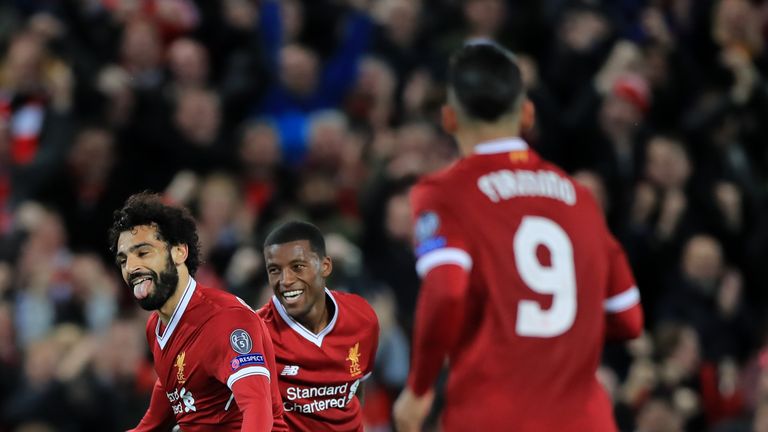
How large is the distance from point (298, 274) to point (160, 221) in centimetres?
63

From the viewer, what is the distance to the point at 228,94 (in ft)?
37.2

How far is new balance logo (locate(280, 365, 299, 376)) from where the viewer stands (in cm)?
590

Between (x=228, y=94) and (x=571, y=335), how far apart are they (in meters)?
7.38

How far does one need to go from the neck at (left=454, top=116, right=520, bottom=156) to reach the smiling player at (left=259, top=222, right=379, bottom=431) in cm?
164

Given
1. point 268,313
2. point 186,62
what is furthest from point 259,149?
point 268,313

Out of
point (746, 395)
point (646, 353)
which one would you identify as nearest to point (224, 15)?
point (646, 353)

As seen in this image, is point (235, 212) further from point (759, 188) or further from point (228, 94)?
point (759, 188)

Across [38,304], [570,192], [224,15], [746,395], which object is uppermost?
[224,15]

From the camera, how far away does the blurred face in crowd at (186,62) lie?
10.9m

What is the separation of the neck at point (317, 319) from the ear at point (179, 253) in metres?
0.62

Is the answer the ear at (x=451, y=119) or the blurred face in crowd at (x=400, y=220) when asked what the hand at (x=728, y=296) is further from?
the ear at (x=451, y=119)

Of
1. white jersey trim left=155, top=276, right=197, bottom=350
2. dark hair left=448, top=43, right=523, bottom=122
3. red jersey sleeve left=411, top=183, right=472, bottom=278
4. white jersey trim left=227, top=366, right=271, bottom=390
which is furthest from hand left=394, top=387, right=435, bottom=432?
white jersey trim left=155, top=276, right=197, bottom=350

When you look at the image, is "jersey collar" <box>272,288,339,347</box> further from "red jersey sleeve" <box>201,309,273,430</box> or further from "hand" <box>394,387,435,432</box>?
"hand" <box>394,387,435,432</box>

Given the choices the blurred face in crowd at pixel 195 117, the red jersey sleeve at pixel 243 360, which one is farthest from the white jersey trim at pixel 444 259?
the blurred face in crowd at pixel 195 117
